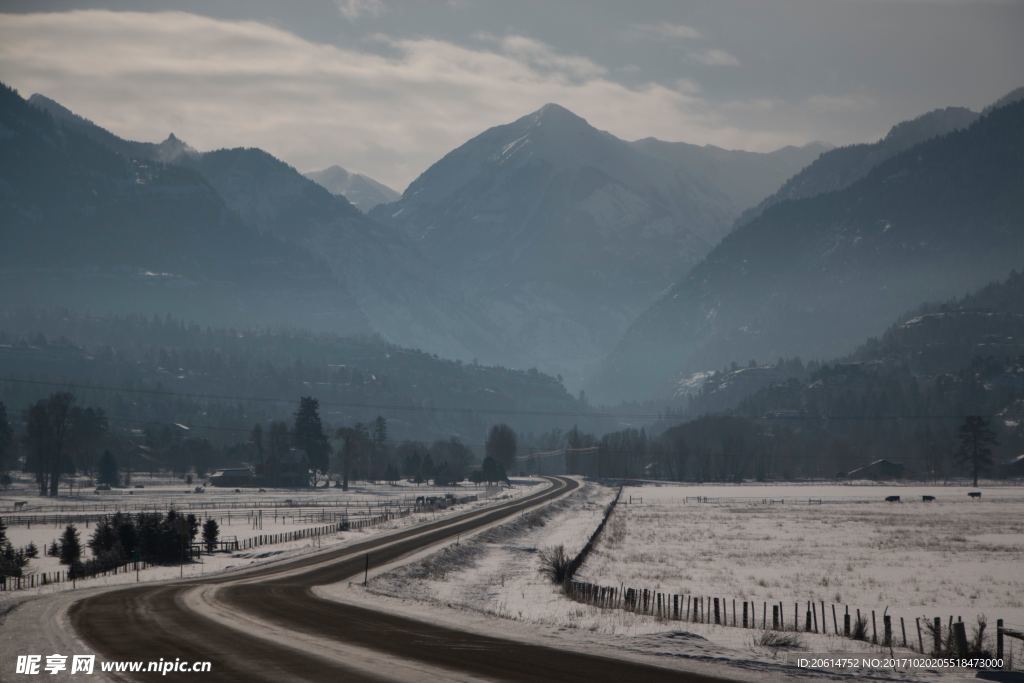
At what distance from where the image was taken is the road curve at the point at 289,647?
1126 inches

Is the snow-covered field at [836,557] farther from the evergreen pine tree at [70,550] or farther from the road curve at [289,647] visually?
the evergreen pine tree at [70,550]

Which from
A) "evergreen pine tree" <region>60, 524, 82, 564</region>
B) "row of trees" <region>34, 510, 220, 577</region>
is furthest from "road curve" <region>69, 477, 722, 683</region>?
"evergreen pine tree" <region>60, 524, 82, 564</region>

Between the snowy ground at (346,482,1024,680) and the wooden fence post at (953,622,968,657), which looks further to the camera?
the snowy ground at (346,482,1024,680)

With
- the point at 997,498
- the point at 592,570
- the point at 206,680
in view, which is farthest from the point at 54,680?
the point at 997,498

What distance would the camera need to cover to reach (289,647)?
108 feet

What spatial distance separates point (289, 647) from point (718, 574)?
38281 mm

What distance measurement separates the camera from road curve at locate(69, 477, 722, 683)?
28.6 meters

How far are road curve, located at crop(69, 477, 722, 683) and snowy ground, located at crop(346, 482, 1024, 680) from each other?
6.10 ft

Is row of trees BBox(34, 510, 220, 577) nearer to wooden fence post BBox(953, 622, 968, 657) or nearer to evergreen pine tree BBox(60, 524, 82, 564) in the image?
evergreen pine tree BBox(60, 524, 82, 564)

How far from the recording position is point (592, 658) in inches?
1227

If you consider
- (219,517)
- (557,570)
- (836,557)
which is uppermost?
(557,570)

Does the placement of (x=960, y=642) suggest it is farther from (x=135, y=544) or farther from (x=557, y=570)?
(x=135, y=544)

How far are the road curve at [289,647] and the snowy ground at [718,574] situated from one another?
6.10ft

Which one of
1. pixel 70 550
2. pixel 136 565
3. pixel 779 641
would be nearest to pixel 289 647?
pixel 779 641
